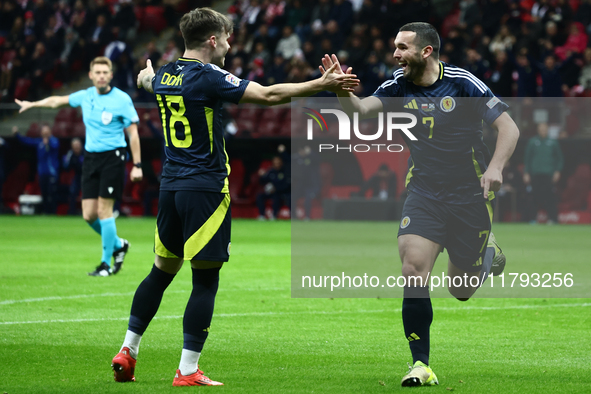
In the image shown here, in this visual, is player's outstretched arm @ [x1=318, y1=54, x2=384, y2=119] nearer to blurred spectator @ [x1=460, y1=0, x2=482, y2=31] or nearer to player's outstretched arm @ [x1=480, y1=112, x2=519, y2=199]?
player's outstretched arm @ [x1=480, y1=112, x2=519, y2=199]

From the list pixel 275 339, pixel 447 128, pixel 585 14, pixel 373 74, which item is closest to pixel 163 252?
pixel 275 339

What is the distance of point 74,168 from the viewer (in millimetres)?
21719

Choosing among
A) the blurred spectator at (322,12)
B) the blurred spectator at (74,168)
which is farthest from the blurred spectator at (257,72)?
the blurred spectator at (74,168)

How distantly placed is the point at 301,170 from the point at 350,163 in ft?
4.72

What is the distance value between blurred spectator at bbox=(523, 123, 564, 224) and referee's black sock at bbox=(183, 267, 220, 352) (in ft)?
47.7

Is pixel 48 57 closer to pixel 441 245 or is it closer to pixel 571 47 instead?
pixel 571 47

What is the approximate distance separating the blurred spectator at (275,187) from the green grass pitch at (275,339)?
33.0 ft

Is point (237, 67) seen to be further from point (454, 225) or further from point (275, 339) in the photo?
point (454, 225)

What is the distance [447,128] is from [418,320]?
1.31m

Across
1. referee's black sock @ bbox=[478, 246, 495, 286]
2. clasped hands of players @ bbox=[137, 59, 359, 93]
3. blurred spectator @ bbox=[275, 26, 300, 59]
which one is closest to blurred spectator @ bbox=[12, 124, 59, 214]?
blurred spectator @ bbox=[275, 26, 300, 59]

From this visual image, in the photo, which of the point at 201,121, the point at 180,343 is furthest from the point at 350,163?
the point at 201,121

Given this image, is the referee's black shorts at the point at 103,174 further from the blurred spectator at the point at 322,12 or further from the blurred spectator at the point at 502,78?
the blurred spectator at the point at 322,12

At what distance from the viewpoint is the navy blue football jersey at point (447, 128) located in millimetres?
5246

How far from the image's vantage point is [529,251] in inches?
498
